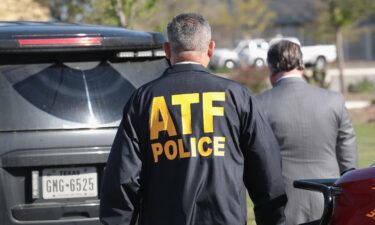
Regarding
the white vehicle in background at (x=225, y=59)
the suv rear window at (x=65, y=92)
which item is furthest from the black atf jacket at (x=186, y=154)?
the white vehicle in background at (x=225, y=59)

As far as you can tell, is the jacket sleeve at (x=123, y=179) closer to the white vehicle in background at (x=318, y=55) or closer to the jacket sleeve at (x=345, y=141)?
the jacket sleeve at (x=345, y=141)

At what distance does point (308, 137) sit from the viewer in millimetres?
4891

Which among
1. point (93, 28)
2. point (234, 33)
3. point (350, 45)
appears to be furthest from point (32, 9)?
point (350, 45)

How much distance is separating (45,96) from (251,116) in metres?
2.00

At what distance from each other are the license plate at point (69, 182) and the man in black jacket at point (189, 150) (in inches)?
60.2

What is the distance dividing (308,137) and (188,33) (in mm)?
1611

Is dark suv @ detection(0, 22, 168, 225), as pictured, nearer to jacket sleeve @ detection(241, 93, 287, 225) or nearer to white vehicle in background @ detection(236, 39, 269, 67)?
jacket sleeve @ detection(241, 93, 287, 225)

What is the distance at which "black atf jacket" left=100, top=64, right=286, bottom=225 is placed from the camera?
347cm

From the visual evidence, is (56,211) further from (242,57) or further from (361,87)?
(242,57)

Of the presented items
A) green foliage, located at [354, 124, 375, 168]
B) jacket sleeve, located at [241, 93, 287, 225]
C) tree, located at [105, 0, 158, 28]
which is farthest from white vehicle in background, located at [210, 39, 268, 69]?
jacket sleeve, located at [241, 93, 287, 225]

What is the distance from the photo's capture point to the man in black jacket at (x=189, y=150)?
347cm

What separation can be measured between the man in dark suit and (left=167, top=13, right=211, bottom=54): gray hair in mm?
1463

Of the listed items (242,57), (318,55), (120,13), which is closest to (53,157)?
(120,13)

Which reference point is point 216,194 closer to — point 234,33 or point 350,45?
point 234,33
